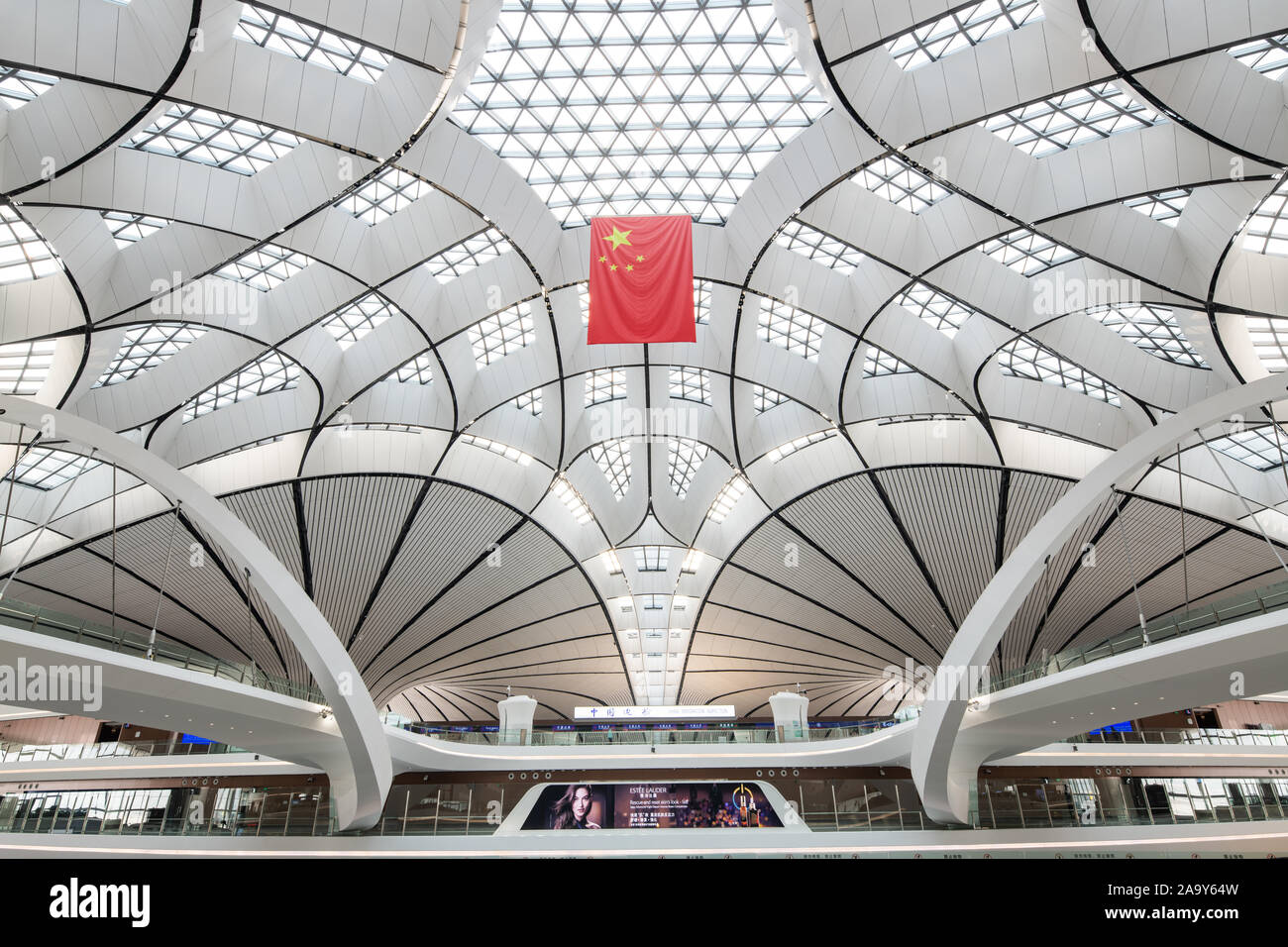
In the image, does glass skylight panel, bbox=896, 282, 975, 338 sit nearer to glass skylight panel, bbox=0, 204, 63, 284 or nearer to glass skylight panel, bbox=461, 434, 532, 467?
glass skylight panel, bbox=461, 434, 532, 467

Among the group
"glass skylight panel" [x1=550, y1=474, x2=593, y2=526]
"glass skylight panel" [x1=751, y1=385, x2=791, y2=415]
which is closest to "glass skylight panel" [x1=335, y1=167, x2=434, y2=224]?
"glass skylight panel" [x1=751, y1=385, x2=791, y2=415]

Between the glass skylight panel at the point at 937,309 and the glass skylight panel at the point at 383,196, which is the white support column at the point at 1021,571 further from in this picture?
the glass skylight panel at the point at 383,196

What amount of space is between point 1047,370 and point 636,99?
16949 mm

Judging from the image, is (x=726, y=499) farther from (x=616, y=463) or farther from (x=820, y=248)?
(x=820, y=248)

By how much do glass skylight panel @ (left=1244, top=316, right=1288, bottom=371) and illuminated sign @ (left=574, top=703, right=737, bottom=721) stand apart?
28.4 metres

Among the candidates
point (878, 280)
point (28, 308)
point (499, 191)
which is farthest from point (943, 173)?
point (28, 308)

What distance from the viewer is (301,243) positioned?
1984cm

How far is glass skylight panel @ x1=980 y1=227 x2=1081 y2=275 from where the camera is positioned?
21.8 meters

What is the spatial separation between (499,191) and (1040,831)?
23306 millimetres

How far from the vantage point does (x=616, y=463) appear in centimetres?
3959

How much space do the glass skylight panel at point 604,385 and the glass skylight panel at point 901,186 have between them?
13859 mm

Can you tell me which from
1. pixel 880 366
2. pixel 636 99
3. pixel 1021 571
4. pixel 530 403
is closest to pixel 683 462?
pixel 530 403

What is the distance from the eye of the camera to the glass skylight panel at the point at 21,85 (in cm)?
1494

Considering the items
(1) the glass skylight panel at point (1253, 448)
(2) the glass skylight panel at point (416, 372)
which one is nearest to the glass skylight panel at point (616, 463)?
(2) the glass skylight panel at point (416, 372)
